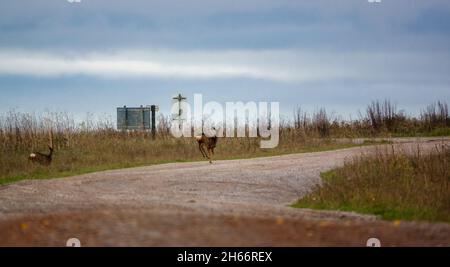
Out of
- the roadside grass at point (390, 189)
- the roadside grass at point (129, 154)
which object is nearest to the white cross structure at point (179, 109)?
the roadside grass at point (129, 154)

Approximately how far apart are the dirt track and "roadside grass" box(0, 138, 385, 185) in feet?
12.2

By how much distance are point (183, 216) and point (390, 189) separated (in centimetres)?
658

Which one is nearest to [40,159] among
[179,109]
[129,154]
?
[129,154]

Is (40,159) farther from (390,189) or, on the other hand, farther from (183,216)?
(183,216)

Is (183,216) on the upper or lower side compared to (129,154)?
lower

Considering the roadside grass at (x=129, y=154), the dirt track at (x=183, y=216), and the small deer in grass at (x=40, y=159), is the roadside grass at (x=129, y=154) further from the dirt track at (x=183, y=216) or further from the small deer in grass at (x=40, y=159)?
the dirt track at (x=183, y=216)

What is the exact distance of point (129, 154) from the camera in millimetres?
28859

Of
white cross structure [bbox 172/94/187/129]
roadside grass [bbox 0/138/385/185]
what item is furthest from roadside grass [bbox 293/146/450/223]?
white cross structure [bbox 172/94/187/129]

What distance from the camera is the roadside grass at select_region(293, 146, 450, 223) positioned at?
1299 cm

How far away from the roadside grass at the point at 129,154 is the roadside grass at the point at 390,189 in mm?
8644

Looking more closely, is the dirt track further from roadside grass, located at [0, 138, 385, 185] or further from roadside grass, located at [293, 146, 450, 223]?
roadside grass, located at [0, 138, 385, 185]

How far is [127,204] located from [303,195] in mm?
5008
